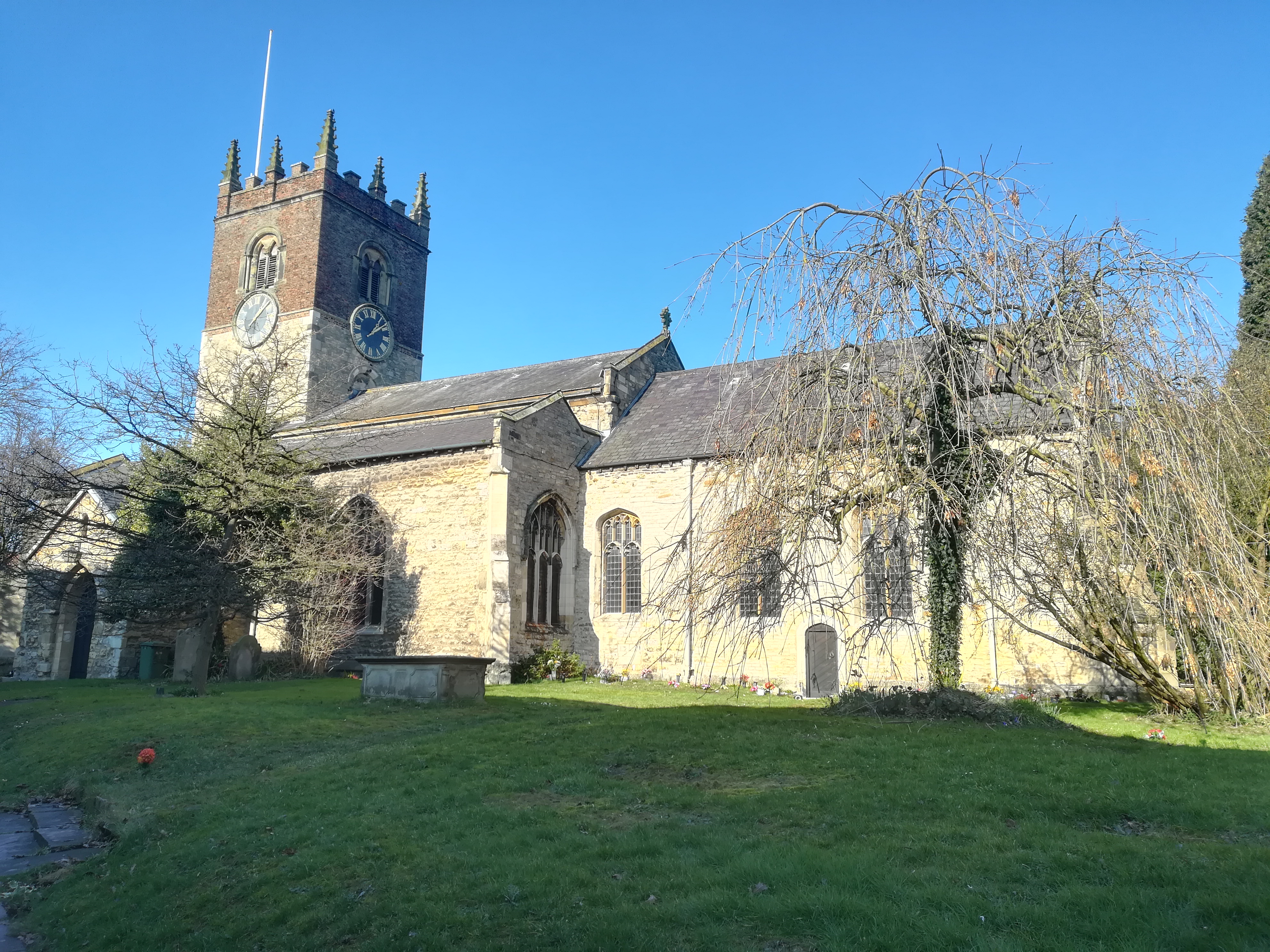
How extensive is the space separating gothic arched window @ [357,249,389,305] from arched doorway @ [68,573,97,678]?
1582cm

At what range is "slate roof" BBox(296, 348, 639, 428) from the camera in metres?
27.6

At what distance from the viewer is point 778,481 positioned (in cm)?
927

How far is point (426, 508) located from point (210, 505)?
532 centimetres

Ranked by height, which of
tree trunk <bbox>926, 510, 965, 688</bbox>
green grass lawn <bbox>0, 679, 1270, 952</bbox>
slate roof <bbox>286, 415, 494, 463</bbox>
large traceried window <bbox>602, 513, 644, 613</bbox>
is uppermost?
slate roof <bbox>286, 415, 494, 463</bbox>

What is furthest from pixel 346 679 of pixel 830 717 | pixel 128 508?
pixel 830 717

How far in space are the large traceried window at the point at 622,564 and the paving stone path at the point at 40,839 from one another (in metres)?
14.4

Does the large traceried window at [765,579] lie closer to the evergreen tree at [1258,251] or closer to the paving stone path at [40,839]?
the paving stone path at [40,839]

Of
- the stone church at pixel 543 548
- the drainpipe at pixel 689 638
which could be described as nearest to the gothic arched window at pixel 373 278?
the stone church at pixel 543 548

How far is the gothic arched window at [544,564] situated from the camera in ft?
73.0

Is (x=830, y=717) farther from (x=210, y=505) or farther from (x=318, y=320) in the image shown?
(x=318, y=320)

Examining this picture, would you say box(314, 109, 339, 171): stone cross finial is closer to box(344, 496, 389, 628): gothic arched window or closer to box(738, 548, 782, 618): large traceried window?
box(344, 496, 389, 628): gothic arched window

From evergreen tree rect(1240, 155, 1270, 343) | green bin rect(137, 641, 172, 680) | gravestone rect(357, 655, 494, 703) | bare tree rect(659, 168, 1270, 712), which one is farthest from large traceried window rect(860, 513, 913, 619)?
green bin rect(137, 641, 172, 680)

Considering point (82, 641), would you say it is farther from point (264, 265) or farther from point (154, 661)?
point (264, 265)

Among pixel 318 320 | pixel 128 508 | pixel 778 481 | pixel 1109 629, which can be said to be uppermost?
pixel 318 320
